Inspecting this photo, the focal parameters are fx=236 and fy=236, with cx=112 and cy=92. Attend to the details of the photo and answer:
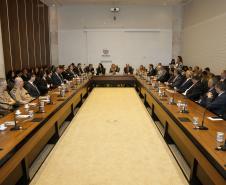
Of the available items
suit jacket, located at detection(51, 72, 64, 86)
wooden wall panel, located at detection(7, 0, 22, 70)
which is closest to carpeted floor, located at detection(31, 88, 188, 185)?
suit jacket, located at detection(51, 72, 64, 86)

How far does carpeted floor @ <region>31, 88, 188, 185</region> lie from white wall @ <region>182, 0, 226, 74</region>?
4373mm

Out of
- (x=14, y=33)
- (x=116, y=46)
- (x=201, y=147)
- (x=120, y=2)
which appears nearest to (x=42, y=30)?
(x=14, y=33)

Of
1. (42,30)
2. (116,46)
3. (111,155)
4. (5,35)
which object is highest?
(42,30)

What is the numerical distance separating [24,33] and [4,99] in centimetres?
515

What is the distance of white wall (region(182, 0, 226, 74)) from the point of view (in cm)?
843

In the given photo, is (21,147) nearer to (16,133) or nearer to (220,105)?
(16,133)

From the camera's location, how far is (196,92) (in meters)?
5.63

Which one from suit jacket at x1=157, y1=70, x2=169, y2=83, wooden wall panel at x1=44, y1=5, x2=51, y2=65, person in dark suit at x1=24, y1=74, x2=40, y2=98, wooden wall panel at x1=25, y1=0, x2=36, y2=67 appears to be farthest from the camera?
wooden wall panel at x1=44, y1=5, x2=51, y2=65

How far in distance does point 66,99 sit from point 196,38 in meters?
8.05

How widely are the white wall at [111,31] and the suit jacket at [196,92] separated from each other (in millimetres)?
8637

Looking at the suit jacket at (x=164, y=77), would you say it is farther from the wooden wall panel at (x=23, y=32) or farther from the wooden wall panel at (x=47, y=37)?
the wooden wall panel at (x=47, y=37)

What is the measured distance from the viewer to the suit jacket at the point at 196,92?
5621 millimetres

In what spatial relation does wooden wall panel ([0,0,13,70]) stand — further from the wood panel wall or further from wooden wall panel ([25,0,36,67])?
wooden wall panel ([25,0,36,67])

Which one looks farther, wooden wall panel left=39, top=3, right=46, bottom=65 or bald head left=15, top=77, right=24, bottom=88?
wooden wall panel left=39, top=3, right=46, bottom=65
